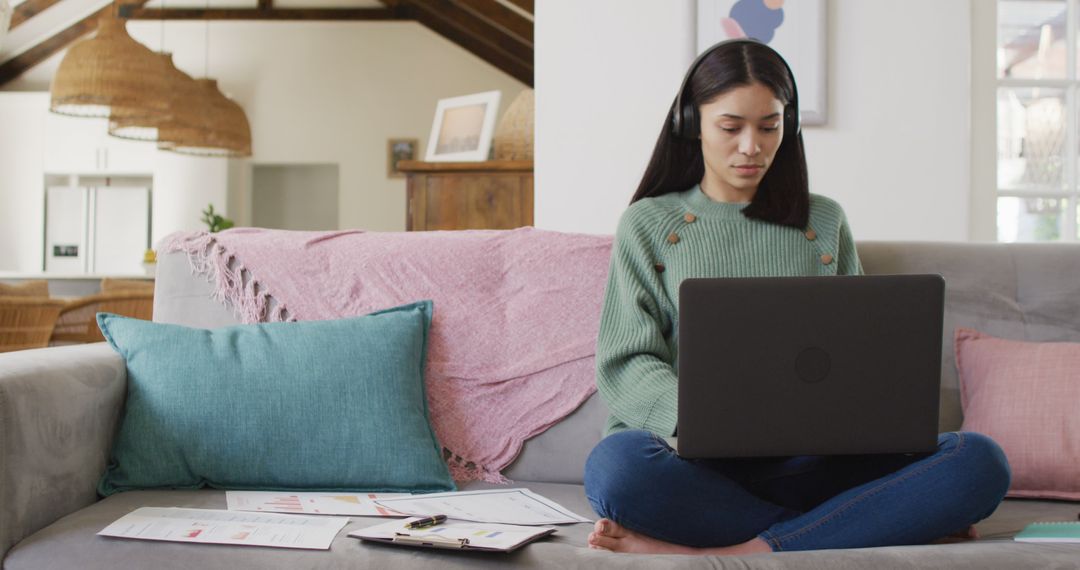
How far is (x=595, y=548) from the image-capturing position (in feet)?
4.44

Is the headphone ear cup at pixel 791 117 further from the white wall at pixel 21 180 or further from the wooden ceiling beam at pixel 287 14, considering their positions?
the white wall at pixel 21 180

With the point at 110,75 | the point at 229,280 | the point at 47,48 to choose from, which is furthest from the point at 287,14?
the point at 229,280

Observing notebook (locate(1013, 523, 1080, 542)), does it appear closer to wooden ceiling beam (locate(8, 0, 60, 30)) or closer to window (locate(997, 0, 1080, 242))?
window (locate(997, 0, 1080, 242))

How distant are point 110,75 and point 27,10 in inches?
160

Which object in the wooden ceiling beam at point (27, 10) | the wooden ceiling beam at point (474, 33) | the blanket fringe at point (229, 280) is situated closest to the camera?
the blanket fringe at point (229, 280)

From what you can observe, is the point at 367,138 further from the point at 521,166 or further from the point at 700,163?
the point at 700,163

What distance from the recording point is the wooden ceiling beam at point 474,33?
875 cm

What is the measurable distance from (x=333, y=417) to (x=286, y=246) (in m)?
0.44

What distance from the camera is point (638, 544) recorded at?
1390 mm

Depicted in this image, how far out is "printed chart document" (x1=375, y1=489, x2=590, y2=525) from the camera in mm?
1487

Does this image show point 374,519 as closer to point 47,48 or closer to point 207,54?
point 207,54

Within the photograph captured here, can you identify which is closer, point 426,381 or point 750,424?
point 750,424

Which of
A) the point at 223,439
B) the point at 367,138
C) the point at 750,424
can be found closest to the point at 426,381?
the point at 223,439

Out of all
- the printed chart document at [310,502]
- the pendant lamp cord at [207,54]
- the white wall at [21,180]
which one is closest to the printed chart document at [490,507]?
the printed chart document at [310,502]
